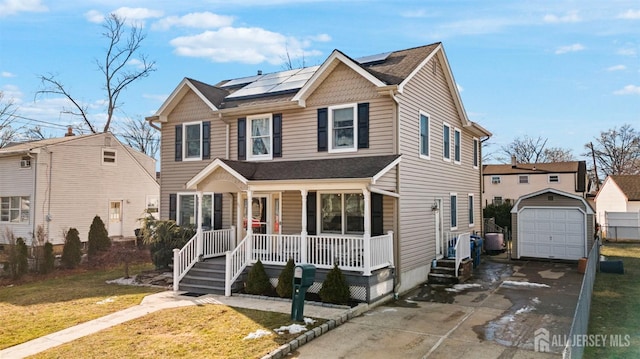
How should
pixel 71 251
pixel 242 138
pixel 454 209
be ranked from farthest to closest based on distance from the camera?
1. pixel 454 209
2. pixel 71 251
3. pixel 242 138

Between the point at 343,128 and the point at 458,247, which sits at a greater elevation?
the point at 343,128

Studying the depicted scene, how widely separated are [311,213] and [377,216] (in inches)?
83.7

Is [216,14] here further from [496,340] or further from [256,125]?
[496,340]

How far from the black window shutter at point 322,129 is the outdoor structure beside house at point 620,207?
24410mm

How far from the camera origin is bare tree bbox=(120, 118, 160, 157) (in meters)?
39.9

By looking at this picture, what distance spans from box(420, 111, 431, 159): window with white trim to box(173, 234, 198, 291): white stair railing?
25.9 feet

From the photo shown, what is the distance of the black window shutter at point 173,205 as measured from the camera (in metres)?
16.2

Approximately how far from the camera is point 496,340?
26.6 feet

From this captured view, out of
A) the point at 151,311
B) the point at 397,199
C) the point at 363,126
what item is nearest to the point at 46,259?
the point at 151,311

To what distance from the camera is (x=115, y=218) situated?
974 inches

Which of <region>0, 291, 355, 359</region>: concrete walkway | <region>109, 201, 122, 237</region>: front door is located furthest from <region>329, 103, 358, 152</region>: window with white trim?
<region>109, 201, 122, 237</region>: front door

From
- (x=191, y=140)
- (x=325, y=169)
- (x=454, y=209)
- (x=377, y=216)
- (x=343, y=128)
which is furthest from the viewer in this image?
(x=454, y=209)

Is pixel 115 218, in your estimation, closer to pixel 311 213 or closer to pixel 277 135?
A: pixel 277 135

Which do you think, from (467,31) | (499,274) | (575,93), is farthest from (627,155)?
(467,31)
